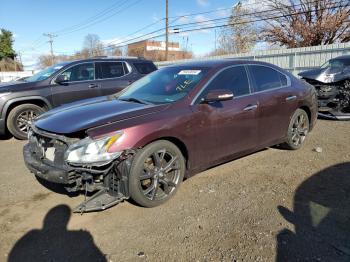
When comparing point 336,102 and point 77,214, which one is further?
point 336,102

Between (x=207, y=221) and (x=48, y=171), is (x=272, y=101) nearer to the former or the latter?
(x=207, y=221)

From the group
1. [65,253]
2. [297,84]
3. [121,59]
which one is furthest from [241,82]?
[121,59]

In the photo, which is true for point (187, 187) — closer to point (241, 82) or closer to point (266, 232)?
point (266, 232)

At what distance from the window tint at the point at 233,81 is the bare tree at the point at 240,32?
102 ft

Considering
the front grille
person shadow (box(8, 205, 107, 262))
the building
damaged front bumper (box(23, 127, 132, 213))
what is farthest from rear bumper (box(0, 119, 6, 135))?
the building

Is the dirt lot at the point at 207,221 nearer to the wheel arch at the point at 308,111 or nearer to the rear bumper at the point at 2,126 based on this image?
the wheel arch at the point at 308,111

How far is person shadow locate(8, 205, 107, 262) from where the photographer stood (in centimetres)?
291

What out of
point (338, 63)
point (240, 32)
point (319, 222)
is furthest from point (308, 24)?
point (319, 222)

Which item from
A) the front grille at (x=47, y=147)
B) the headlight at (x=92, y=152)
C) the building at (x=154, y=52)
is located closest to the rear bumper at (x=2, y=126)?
the front grille at (x=47, y=147)

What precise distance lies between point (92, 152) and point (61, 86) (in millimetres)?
4999

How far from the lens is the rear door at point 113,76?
8.32 metres

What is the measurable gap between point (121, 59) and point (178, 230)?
21.0 ft

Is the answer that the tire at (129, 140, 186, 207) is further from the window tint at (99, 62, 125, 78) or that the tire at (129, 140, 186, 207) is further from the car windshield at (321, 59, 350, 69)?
the car windshield at (321, 59, 350, 69)

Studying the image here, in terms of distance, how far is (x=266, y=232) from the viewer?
3.20m
